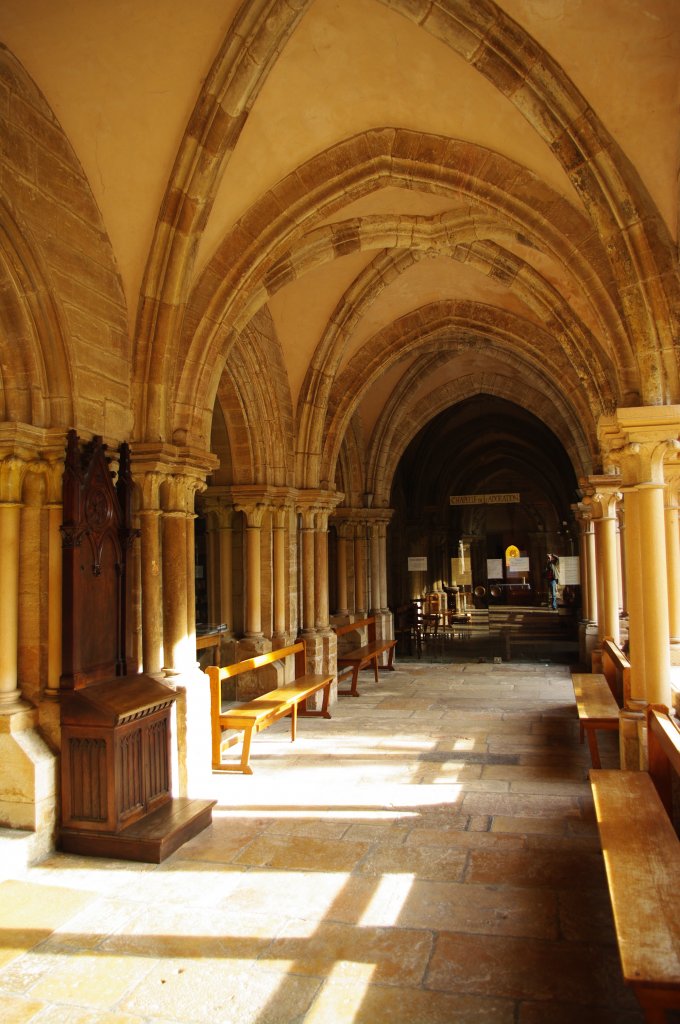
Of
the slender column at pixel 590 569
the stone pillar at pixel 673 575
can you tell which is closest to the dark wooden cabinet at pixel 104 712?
the stone pillar at pixel 673 575

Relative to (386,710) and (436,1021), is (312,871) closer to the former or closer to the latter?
(436,1021)

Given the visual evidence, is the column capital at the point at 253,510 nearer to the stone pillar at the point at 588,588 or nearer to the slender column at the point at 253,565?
the slender column at the point at 253,565

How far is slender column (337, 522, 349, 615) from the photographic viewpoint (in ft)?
39.6

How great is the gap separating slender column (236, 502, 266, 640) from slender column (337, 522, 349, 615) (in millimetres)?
3760

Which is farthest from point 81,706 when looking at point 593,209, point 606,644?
point 606,644

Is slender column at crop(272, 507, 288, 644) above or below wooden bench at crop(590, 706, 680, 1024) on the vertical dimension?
above

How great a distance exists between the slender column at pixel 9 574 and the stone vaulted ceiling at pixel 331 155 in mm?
435

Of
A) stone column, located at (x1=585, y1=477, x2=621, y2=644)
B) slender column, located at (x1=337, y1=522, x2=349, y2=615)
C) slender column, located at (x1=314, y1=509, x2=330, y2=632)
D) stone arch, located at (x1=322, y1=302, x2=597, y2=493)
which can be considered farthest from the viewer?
slender column, located at (x1=337, y1=522, x2=349, y2=615)

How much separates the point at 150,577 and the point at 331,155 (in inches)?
133

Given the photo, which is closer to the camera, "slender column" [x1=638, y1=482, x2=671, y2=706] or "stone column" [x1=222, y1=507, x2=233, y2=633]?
"slender column" [x1=638, y1=482, x2=671, y2=706]

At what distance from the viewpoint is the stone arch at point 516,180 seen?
13.8 ft

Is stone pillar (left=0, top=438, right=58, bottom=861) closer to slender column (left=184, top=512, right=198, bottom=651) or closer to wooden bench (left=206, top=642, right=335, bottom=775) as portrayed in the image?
slender column (left=184, top=512, right=198, bottom=651)

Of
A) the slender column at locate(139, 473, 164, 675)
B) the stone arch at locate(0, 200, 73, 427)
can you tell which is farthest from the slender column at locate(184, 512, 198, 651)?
the stone arch at locate(0, 200, 73, 427)

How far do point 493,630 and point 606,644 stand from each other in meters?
9.88
